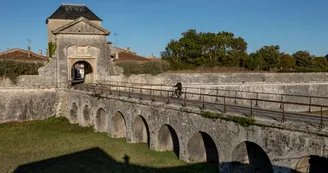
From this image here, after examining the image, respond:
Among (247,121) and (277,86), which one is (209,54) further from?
(247,121)

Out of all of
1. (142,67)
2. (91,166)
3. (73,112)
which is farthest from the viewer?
(142,67)

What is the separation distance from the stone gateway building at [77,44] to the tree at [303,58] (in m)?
36.8

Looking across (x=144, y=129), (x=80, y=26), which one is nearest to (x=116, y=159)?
(x=144, y=129)

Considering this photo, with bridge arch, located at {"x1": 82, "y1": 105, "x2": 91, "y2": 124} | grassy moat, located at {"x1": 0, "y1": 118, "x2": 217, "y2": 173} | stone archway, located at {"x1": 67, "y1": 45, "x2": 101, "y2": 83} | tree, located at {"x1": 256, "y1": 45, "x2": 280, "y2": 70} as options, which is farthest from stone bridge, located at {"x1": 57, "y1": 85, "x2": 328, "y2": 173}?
tree, located at {"x1": 256, "y1": 45, "x2": 280, "y2": 70}

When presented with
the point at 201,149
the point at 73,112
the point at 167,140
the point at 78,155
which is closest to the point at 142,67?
the point at 73,112

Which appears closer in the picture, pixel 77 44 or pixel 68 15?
pixel 77 44

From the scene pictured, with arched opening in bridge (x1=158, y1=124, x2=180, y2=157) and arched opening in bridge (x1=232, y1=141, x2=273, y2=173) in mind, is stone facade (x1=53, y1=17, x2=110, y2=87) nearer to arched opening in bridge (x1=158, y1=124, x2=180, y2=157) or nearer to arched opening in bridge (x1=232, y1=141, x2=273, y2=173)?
arched opening in bridge (x1=158, y1=124, x2=180, y2=157)

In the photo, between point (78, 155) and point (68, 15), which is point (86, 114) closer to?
point (78, 155)

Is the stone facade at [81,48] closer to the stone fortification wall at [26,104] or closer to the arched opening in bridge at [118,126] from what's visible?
the stone fortification wall at [26,104]

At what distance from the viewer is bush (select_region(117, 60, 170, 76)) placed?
101 feet

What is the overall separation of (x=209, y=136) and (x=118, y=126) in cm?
720

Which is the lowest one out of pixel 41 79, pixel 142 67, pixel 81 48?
pixel 41 79

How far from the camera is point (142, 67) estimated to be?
3144cm

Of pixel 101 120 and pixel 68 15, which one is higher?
pixel 68 15
